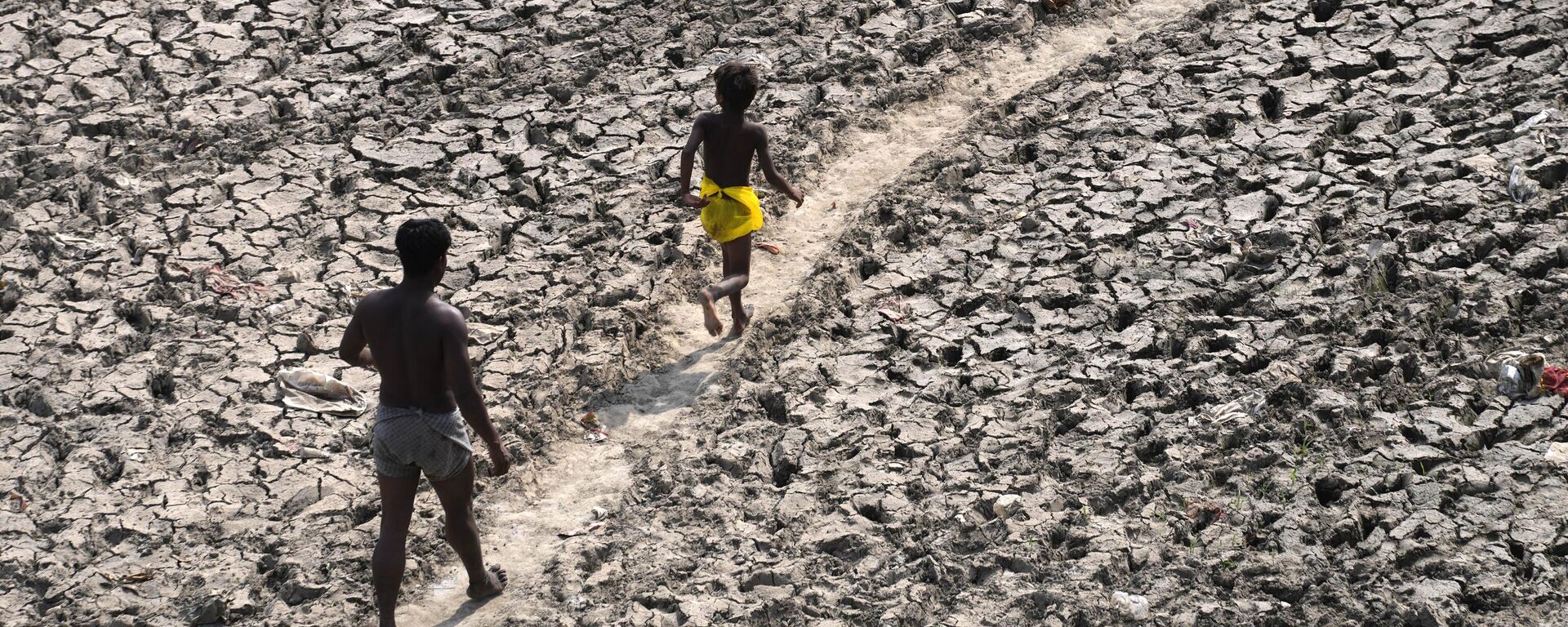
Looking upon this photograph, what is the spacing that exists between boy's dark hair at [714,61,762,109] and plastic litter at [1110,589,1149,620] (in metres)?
2.62

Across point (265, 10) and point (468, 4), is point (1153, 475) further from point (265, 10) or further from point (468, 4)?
point (265, 10)

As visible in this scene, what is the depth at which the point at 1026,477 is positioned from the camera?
5383mm

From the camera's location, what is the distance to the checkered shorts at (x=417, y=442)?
15.3 ft

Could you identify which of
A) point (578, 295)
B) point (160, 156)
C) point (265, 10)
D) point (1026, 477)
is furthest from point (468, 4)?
point (1026, 477)

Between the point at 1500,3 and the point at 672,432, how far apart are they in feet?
17.9

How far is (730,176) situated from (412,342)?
6.88 feet

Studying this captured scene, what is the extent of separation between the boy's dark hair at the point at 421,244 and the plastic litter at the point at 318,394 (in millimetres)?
1748

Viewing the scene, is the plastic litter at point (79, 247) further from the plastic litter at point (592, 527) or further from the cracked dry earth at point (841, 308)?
the plastic litter at point (592, 527)

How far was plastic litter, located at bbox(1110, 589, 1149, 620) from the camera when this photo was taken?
15.6ft

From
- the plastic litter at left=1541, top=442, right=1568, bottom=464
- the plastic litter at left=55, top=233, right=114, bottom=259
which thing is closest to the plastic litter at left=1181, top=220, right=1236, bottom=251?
the plastic litter at left=1541, top=442, right=1568, bottom=464

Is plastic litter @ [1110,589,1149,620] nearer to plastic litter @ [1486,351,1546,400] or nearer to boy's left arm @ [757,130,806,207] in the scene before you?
plastic litter @ [1486,351,1546,400]

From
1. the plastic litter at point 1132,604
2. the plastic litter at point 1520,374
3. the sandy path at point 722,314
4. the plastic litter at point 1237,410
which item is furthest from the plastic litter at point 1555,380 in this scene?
the sandy path at point 722,314

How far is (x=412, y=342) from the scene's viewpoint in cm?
454

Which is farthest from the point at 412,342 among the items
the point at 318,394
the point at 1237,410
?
the point at 1237,410
